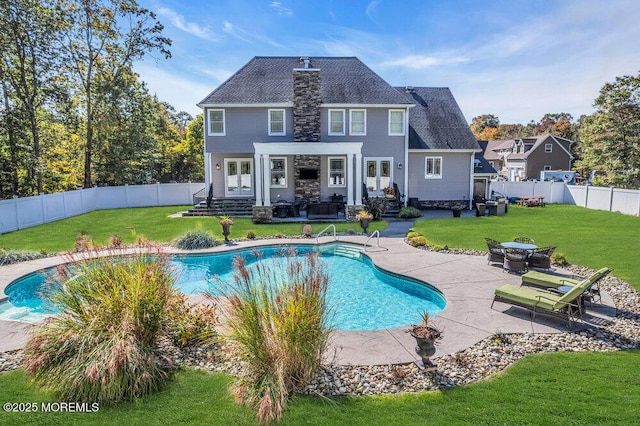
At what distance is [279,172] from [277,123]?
295 cm

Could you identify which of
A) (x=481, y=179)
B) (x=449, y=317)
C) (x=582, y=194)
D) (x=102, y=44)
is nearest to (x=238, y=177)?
(x=102, y=44)

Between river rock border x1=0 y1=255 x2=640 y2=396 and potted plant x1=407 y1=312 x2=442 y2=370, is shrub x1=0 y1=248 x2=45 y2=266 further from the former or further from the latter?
potted plant x1=407 y1=312 x2=442 y2=370

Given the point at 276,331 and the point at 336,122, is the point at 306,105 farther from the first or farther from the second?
the point at 276,331

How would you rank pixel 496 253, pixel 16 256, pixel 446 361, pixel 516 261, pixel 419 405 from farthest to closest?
pixel 16 256
pixel 496 253
pixel 516 261
pixel 446 361
pixel 419 405

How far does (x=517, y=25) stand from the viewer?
50.7 ft

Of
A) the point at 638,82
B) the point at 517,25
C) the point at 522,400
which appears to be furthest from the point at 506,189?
the point at 522,400

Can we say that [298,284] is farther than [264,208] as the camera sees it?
No

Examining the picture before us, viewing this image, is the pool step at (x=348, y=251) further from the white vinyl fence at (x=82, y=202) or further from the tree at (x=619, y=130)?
the tree at (x=619, y=130)

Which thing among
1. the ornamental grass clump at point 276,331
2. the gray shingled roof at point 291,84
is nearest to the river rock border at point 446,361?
the ornamental grass clump at point 276,331

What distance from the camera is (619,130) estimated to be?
91.5 feet

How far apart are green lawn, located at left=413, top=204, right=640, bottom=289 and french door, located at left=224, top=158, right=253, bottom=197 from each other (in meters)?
10.8

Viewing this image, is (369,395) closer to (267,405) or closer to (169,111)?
(267,405)

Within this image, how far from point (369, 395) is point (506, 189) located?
28931 mm

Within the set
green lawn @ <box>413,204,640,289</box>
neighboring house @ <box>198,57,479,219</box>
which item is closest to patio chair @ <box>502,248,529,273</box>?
green lawn @ <box>413,204,640,289</box>
